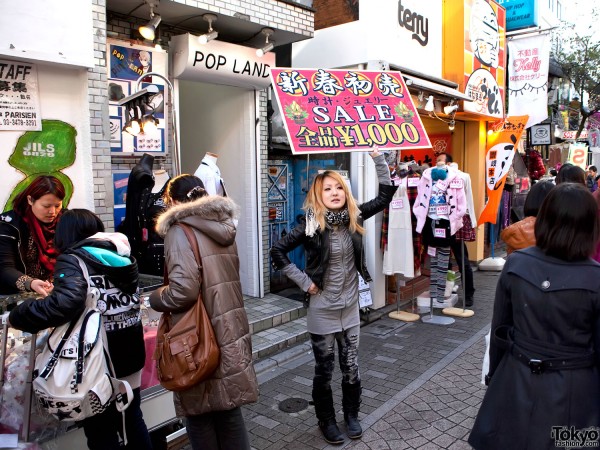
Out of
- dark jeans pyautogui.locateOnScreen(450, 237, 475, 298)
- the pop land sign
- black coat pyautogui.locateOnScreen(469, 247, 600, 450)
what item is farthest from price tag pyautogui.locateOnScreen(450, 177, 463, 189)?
black coat pyautogui.locateOnScreen(469, 247, 600, 450)

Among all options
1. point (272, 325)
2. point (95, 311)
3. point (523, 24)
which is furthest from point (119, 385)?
point (523, 24)

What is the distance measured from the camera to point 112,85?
5.41m

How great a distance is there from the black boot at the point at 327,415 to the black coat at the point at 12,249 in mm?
2349

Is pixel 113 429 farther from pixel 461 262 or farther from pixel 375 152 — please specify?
pixel 461 262

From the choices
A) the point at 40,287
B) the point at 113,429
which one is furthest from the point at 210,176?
the point at 113,429

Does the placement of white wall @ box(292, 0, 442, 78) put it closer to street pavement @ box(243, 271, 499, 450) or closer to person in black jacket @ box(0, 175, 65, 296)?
street pavement @ box(243, 271, 499, 450)

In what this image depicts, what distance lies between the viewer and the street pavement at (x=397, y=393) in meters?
3.90

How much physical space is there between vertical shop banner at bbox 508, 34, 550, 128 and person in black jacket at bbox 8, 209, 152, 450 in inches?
372

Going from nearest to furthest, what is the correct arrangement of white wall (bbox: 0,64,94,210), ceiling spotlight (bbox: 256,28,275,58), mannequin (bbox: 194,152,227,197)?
white wall (bbox: 0,64,94,210) → mannequin (bbox: 194,152,227,197) → ceiling spotlight (bbox: 256,28,275,58)

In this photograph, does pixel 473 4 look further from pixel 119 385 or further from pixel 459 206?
pixel 119 385

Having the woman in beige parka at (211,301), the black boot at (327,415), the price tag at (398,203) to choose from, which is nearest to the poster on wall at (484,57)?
the price tag at (398,203)

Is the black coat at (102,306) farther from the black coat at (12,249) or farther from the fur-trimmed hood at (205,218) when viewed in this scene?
the black coat at (12,249)

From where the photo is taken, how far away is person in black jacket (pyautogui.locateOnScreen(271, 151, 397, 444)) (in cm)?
375

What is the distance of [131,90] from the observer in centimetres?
560
